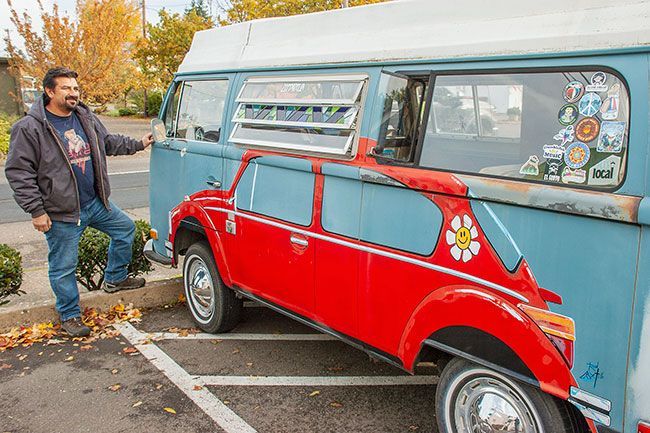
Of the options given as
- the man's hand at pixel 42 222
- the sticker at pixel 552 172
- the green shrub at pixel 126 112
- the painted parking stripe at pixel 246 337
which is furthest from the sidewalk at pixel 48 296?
the green shrub at pixel 126 112

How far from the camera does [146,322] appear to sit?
533 cm

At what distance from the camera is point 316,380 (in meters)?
4.21

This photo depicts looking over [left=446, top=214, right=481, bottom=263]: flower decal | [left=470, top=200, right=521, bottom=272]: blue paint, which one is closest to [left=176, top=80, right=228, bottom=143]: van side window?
[left=446, top=214, right=481, bottom=263]: flower decal

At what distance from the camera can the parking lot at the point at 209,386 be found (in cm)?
368

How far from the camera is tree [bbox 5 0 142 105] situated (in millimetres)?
20516

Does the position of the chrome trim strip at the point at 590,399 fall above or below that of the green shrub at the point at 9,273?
above

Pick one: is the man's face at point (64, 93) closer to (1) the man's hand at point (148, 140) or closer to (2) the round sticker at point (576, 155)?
(1) the man's hand at point (148, 140)

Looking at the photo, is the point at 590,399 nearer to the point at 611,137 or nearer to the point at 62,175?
the point at 611,137

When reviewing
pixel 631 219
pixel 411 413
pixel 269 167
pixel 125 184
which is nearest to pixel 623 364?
pixel 631 219

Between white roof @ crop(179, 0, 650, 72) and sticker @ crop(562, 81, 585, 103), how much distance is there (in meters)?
0.14

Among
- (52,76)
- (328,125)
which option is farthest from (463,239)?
(52,76)

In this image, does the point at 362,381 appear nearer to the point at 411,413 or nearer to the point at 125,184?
the point at 411,413

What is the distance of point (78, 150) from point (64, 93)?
465mm

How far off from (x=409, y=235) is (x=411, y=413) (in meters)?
1.30
